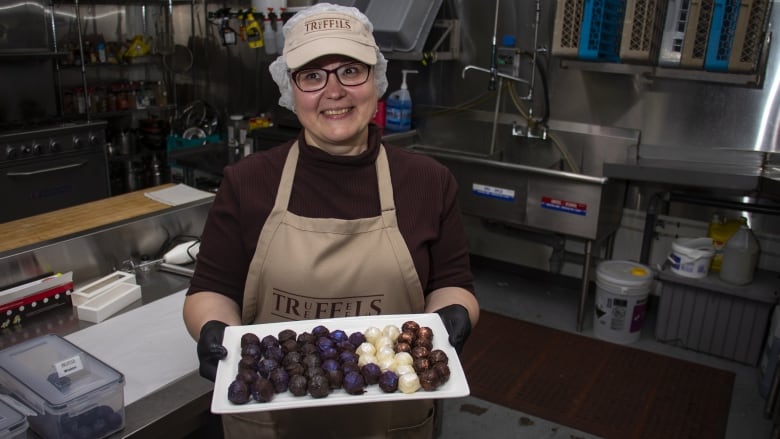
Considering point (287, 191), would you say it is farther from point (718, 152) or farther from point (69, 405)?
point (718, 152)

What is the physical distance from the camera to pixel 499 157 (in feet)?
12.2

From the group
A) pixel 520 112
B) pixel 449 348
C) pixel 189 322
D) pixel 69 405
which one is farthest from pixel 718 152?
pixel 69 405

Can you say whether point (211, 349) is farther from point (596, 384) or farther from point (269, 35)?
point (269, 35)

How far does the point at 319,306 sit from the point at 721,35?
95.6 inches

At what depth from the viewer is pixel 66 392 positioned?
1.17 metres

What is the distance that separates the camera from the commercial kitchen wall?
3205mm

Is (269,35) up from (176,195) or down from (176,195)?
up

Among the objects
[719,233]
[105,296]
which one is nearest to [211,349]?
[105,296]

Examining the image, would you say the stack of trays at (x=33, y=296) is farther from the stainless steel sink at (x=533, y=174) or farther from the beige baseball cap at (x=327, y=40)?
the stainless steel sink at (x=533, y=174)

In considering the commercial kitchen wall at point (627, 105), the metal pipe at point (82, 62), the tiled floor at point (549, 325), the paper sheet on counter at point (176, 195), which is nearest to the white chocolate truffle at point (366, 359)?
the paper sheet on counter at point (176, 195)

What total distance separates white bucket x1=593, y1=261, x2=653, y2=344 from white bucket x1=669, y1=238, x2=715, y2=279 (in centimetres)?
14

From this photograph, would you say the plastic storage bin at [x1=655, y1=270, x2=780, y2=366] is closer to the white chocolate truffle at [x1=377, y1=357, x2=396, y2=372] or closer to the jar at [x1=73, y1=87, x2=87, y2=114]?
the white chocolate truffle at [x1=377, y1=357, x2=396, y2=372]

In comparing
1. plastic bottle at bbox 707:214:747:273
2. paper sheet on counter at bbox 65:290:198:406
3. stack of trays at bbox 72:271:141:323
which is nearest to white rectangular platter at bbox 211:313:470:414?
paper sheet on counter at bbox 65:290:198:406

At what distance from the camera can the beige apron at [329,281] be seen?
1.28 metres
